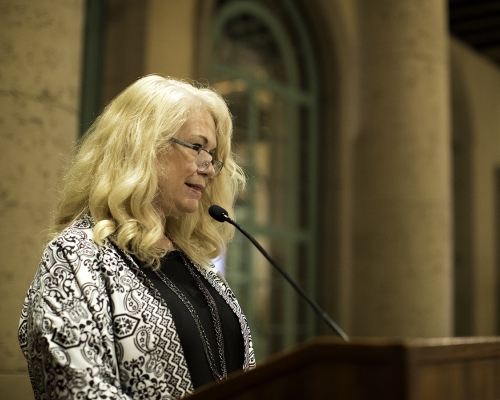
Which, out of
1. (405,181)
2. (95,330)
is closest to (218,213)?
(95,330)

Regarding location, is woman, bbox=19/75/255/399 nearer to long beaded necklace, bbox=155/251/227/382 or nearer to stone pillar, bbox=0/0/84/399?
long beaded necklace, bbox=155/251/227/382

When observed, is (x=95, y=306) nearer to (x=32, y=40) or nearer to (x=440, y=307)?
(x=32, y=40)

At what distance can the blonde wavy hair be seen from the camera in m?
2.08

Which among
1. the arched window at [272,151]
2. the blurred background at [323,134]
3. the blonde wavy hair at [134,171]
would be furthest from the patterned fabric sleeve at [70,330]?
the arched window at [272,151]

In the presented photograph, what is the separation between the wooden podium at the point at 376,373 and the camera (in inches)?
47.1

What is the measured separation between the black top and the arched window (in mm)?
3557

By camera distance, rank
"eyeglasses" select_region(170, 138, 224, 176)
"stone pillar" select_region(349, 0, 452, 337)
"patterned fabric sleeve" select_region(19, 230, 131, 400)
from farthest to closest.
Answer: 1. "stone pillar" select_region(349, 0, 452, 337)
2. "eyeglasses" select_region(170, 138, 224, 176)
3. "patterned fabric sleeve" select_region(19, 230, 131, 400)

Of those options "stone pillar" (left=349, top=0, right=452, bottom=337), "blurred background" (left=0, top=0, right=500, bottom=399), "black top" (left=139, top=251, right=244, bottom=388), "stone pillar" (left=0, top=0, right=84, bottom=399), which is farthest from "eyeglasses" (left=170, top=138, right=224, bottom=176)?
"stone pillar" (left=349, top=0, right=452, bottom=337)

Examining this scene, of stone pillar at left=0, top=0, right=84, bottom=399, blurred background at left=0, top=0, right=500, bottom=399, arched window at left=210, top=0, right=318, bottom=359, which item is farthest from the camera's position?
arched window at left=210, top=0, right=318, bottom=359

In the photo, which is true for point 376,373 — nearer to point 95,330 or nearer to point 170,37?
point 95,330

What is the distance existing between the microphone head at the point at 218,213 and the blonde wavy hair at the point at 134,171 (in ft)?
0.39

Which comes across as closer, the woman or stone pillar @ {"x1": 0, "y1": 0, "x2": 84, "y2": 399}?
the woman

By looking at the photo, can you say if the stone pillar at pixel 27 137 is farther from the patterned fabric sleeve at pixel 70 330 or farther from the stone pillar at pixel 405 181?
the stone pillar at pixel 405 181

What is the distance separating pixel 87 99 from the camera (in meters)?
4.98
